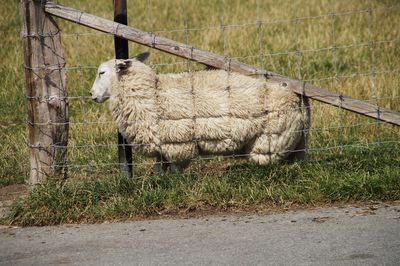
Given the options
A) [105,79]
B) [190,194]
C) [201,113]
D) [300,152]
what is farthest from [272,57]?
[190,194]

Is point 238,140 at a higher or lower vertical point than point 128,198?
higher

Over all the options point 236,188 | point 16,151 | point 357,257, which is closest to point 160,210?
point 236,188

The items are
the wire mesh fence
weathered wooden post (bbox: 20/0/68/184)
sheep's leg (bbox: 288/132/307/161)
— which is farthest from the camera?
the wire mesh fence

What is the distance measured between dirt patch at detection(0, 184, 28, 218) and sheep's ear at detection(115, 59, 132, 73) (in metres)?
1.42

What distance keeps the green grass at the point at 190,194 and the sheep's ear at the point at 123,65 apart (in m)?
1.03

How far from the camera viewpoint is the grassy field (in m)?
6.21

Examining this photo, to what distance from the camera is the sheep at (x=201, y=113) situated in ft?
22.3

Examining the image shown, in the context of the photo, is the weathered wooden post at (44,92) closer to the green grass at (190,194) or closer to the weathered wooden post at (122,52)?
the green grass at (190,194)

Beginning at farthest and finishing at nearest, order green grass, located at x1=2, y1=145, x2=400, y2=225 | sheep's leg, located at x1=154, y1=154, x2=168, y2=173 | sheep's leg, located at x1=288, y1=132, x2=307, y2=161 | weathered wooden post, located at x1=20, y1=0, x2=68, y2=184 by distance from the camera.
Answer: sheep's leg, located at x1=288, y1=132, x2=307, y2=161, sheep's leg, located at x1=154, y1=154, x2=168, y2=173, weathered wooden post, located at x1=20, y1=0, x2=68, y2=184, green grass, located at x1=2, y1=145, x2=400, y2=225

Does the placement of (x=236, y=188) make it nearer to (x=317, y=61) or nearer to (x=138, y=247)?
(x=138, y=247)

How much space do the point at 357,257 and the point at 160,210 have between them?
183 centimetres

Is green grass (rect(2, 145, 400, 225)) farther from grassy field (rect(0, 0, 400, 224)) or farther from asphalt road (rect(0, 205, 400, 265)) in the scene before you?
asphalt road (rect(0, 205, 400, 265))

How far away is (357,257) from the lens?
5.01m

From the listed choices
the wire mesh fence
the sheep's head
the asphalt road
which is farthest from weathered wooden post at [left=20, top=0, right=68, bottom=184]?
the asphalt road
